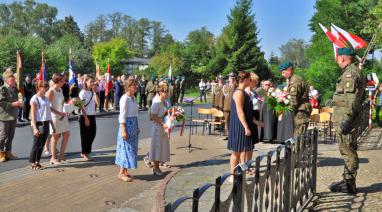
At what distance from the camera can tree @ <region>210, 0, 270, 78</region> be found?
191 ft

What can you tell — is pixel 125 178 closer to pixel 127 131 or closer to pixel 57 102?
pixel 127 131

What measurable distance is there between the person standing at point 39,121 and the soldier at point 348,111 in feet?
18.1

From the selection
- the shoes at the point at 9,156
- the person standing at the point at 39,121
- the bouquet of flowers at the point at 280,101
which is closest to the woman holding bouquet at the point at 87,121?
the person standing at the point at 39,121

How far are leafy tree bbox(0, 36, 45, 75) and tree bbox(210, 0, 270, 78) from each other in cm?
2380

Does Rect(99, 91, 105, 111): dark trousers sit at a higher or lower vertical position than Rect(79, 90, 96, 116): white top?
higher

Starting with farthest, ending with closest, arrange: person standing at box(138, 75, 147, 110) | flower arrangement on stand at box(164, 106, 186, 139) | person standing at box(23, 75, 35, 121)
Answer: person standing at box(138, 75, 147, 110) → person standing at box(23, 75, 35, 121) → flower arrangement on stand at box(164, 106, 186, 139)

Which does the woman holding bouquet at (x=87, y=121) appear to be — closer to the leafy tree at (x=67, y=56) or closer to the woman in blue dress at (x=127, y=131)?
the woman in blue dress at (x=127, y=131)

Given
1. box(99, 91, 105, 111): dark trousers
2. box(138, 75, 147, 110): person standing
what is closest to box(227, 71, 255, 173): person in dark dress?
box(99, 91, 105, 111): dark trousers

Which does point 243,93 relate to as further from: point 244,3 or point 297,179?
point 244,3

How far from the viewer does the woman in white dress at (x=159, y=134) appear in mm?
8516

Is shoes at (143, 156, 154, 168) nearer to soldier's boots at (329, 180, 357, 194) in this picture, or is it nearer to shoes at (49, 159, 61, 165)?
shoes at (49, 159, 61, 165)

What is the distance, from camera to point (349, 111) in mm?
6676

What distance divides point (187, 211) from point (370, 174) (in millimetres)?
4009

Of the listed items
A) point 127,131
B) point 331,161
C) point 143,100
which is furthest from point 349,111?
point 143,100
